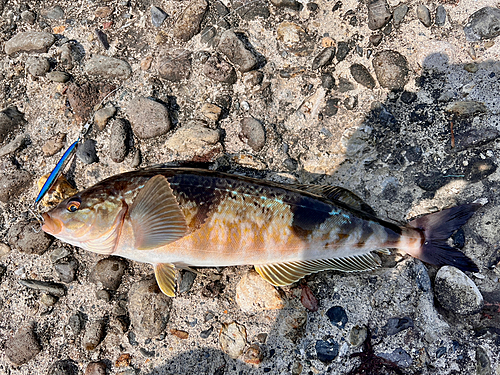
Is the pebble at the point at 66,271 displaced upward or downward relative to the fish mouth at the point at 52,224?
downward

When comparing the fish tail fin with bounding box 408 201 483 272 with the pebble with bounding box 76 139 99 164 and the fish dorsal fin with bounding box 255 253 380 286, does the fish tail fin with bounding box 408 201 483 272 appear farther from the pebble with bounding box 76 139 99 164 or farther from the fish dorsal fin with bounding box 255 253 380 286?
the pebble with bounding box 76 139 99 164

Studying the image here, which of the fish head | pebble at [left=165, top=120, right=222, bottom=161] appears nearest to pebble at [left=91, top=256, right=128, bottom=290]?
the fish head

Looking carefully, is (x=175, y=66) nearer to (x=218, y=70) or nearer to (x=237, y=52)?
(x=218, y=70)

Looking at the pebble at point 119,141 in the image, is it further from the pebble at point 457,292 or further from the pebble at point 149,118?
the pebble at point 457,292

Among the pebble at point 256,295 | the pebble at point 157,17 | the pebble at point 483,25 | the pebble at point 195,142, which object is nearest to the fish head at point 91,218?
the pebble at point 195,142

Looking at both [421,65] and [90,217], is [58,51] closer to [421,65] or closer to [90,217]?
[90,217]

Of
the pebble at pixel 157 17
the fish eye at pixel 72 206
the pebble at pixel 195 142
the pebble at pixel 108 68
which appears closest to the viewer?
the fish eye at pixel 72 206
